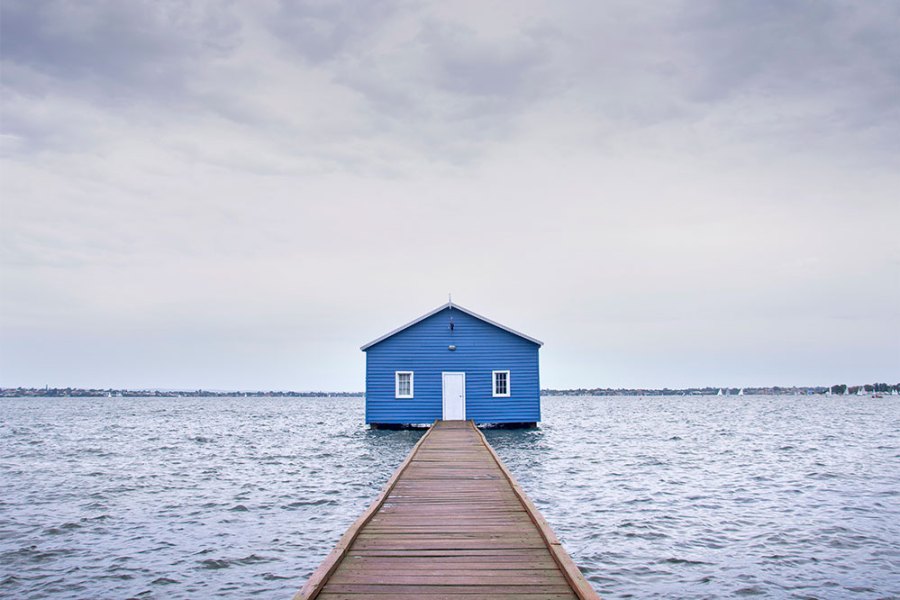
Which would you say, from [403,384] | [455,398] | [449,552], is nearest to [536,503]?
[449,552]

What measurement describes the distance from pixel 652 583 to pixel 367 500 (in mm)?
8363

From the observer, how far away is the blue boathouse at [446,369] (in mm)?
31203

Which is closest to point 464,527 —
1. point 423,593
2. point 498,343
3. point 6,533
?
point 423,593

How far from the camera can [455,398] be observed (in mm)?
31234

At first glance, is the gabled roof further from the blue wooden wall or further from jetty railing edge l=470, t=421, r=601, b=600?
jetty railing edge l=470, t=421, r=601, b=600

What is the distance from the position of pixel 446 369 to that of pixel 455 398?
1435 millimetres

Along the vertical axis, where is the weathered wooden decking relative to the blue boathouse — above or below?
below

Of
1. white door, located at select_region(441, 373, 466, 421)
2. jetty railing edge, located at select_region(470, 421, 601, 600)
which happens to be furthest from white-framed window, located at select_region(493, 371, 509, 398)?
jetty railing edge, located at select_region(470, 421, 601, 600)

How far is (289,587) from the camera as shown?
9859 millimetres

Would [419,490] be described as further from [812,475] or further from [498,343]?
[498,343]

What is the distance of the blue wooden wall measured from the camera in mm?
31203

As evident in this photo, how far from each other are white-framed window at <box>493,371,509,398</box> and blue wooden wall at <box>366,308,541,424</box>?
24 cm

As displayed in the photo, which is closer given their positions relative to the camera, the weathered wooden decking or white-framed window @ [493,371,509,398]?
the weathered wooden decking

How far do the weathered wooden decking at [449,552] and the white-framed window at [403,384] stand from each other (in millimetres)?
18466
